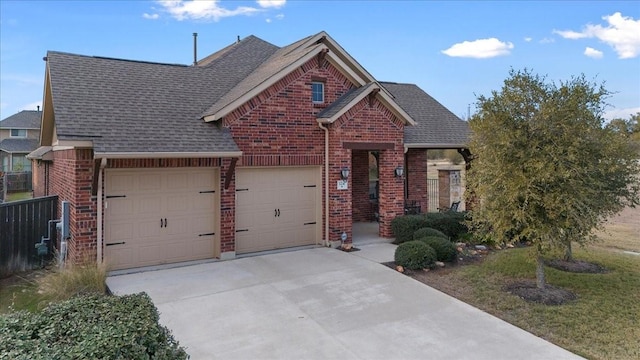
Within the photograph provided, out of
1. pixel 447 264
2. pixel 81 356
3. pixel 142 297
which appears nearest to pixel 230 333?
pixel 142 297

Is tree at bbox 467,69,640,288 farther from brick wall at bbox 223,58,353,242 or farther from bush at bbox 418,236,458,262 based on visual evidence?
brick wall at bbox 223,58,353,242

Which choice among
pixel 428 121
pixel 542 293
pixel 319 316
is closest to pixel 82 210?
pixel 319 316

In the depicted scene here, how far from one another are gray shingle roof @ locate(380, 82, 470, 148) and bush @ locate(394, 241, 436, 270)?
4.82 meters

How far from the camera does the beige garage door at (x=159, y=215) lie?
8.70m

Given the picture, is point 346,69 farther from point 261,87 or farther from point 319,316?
point 319,316

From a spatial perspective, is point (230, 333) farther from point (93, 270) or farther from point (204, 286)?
point (93, 270)

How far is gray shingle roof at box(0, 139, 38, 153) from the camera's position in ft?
127

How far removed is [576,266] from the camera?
30.5 ft

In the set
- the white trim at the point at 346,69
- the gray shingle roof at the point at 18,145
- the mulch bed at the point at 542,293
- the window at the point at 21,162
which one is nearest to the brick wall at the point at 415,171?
the white trim at the point at 346,69

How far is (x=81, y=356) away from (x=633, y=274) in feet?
33.8

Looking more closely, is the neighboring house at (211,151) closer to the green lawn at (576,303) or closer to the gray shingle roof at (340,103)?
the gray shingle roof at (340,103)

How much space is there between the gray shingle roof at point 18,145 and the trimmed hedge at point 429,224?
130 ft

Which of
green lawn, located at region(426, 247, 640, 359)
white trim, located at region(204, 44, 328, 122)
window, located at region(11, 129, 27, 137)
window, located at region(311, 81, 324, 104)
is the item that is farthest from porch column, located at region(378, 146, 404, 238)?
window, located at region(11, 129, 27, 137)

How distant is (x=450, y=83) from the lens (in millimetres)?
29953
